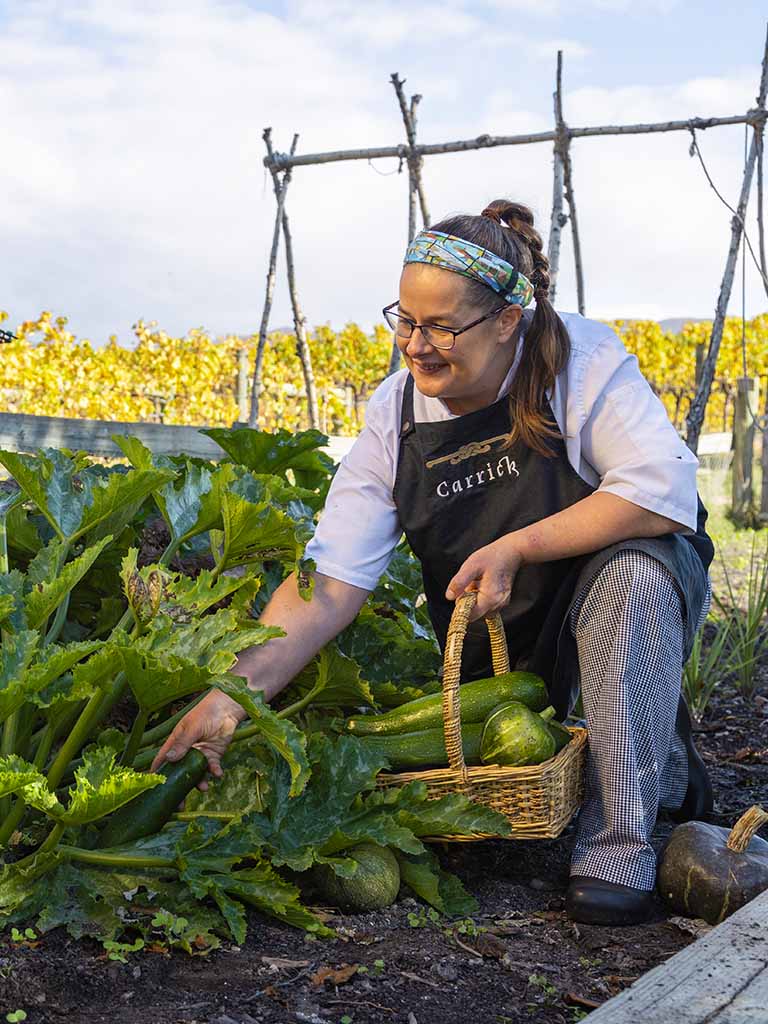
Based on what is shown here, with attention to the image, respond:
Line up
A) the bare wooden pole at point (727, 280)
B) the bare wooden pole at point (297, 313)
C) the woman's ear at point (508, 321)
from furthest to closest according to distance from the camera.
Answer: the bare wooden pole at point (297, 313) < the bare wooden pole at point (727, 280) < the woman's ear at point (508, 321)

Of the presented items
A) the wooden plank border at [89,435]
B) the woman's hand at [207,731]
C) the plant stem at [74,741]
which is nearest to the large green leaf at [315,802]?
the woman's hand at [207,731]

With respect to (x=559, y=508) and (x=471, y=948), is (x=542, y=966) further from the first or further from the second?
(x=559, y=508)

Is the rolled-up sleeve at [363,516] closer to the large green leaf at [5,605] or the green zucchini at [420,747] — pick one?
the green zucchini at [420,747]

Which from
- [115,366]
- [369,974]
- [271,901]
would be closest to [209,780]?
[271,901]

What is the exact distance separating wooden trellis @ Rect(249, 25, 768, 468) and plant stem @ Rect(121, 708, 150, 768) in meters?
3.76

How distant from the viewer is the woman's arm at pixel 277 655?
7.40 feet

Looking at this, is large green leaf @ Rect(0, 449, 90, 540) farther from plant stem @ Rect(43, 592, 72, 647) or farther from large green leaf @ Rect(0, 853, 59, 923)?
large green leaf @ Rect(0, 853, 59, 923)

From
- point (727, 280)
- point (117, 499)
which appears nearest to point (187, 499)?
point (117, 499)

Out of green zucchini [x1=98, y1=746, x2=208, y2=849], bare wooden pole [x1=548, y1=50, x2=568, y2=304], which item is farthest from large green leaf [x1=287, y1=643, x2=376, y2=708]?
bare wooden pole [x1=548, y1=50, x2=568, y2=304]

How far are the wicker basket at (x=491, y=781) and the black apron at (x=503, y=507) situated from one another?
314 mm

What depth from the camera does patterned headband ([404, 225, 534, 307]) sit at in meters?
2.50

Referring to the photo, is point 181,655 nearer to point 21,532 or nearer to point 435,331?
point 21,532

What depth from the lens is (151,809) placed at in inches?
88.1

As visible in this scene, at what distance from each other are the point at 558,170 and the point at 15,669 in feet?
17.0
